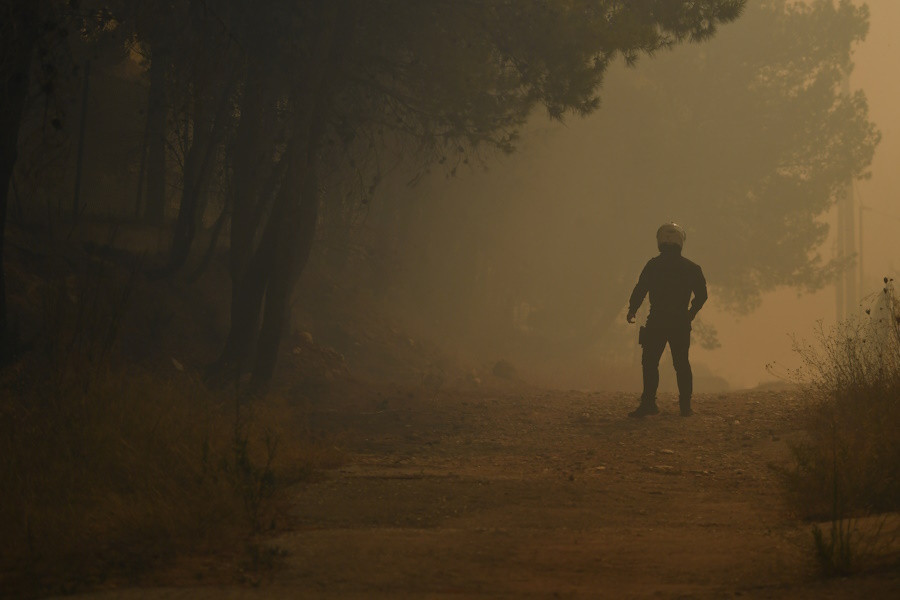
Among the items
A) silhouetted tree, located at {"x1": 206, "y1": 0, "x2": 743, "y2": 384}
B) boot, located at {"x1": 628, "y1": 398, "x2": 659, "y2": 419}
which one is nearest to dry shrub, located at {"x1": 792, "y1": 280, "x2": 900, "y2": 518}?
boot, located at {"x1": 628, "y1": 398, "x2": 659, "y2": 419}

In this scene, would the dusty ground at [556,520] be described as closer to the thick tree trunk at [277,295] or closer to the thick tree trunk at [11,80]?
the thick tree trunk at [277,295]

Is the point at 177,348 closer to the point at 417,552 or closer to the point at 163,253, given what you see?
the point at 163,253

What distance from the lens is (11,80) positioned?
739 centimetres

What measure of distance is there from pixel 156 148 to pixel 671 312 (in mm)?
10644

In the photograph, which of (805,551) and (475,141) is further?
(475,141)

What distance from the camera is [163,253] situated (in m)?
16.6

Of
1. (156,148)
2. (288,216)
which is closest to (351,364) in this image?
(156,148)

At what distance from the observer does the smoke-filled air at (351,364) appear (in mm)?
4930

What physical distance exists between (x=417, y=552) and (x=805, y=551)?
6.31 ft

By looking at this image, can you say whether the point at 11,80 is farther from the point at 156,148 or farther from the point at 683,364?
the point at 156,148

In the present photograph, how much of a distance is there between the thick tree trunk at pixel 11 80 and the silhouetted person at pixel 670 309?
6503mm

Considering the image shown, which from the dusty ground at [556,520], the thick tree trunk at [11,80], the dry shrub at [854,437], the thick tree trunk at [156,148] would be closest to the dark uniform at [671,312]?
the dusty ground at [556,520]

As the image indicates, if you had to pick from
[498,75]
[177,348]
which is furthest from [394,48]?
[177,348]

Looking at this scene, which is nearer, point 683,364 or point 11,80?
point 11,80
